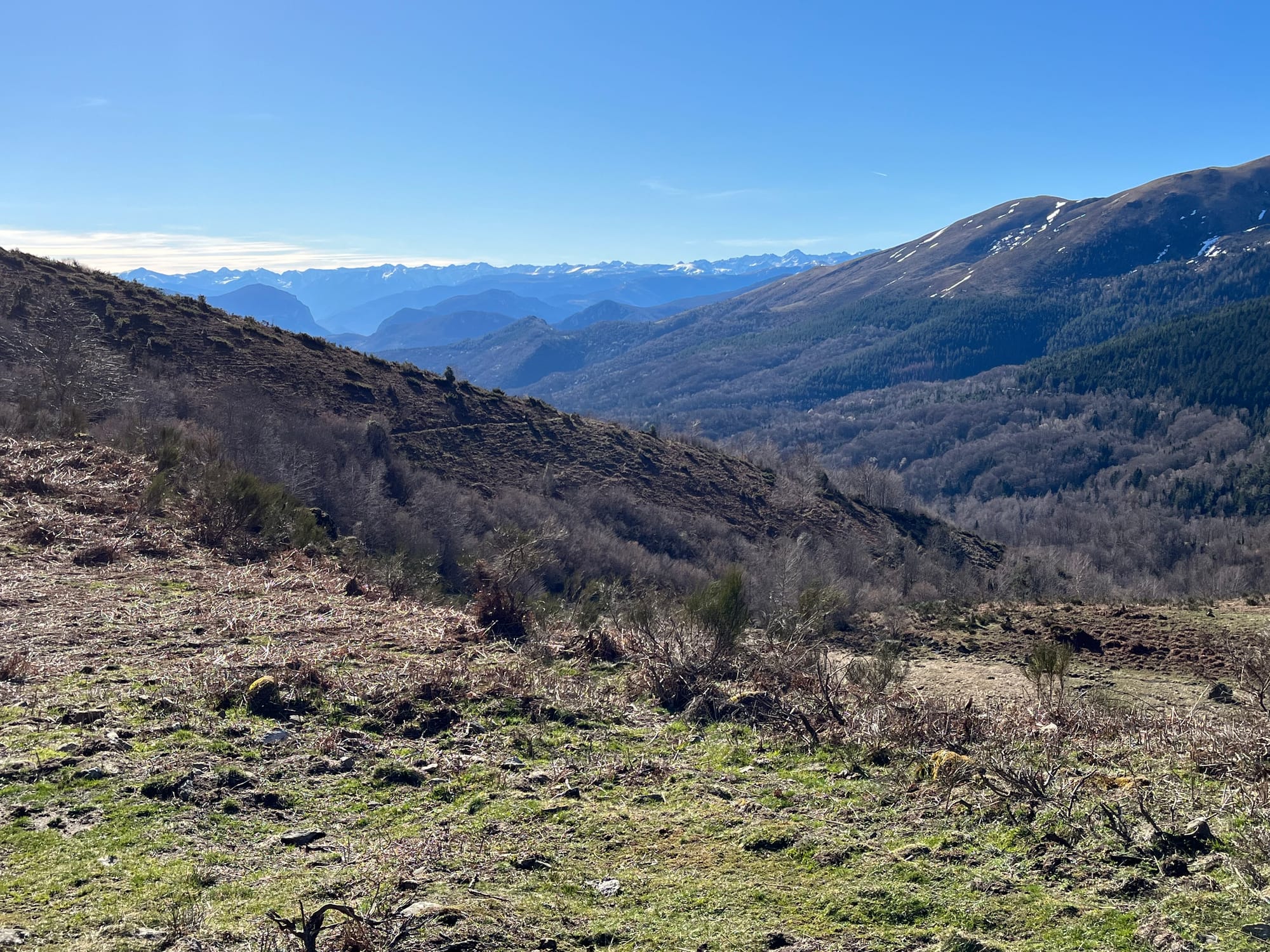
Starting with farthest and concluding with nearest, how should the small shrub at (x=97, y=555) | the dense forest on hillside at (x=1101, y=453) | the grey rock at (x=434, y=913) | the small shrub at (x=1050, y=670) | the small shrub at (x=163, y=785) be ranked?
the dense forest on hillside at (x=1101, y=453)
the small shrub at (x=97, y=555)
the small shrub at (x=1050, y=670)
the small shrub at (x=163, y=785)
the grey rock at (x=434, y=913)

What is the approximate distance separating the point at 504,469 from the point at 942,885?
118ft

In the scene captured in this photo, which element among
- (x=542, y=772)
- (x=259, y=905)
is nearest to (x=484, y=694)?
(x=542, y=772)

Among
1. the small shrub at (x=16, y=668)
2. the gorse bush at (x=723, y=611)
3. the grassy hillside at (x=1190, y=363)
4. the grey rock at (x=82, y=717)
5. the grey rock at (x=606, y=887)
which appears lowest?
the gorse bush at (x=723, y=611)

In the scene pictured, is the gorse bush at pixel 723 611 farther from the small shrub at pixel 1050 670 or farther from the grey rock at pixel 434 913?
the grey rock at pixel 434 913

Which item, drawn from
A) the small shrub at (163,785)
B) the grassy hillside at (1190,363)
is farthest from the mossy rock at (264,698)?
the grassy hillside at (1190,363)

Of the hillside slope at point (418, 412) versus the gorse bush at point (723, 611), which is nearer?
the gorse bush at point (723, 611)

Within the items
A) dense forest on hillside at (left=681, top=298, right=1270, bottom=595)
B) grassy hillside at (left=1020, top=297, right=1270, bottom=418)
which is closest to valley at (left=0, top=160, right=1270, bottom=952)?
dense forest on hillside at (left=681, top=298, right=1270, bottom=595)

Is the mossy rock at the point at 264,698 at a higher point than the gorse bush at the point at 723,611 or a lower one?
higher

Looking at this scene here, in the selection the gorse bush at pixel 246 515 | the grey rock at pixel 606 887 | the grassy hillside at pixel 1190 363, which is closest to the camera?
the grey rock at pixel 606 887

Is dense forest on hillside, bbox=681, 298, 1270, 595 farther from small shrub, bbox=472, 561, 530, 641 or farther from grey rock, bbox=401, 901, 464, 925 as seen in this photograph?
grey rock, bbox=401, 901, 464, 925

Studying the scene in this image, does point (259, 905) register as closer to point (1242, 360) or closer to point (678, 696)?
point (678, 696)

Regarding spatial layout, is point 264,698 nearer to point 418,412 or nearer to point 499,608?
point 499,608

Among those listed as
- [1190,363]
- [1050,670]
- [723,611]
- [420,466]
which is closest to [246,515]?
[723,611]

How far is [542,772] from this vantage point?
254 inches
